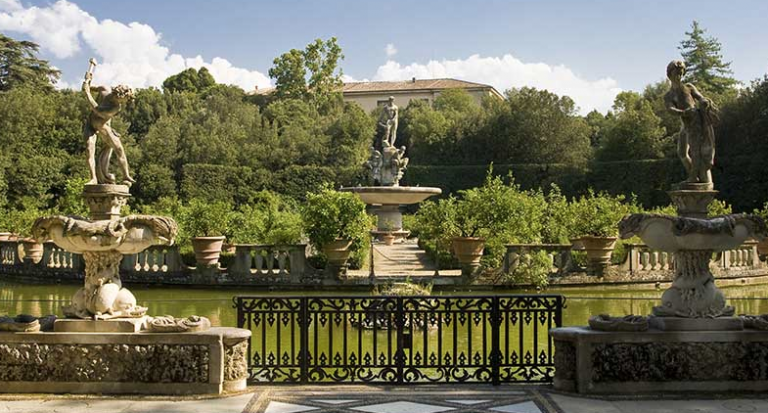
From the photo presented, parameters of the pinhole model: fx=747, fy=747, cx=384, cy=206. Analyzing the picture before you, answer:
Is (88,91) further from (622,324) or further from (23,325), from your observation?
(622,324)

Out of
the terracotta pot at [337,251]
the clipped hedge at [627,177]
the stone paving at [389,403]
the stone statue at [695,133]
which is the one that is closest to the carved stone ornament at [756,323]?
the stone paving at [389,403]

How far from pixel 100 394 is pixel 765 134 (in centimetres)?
3100

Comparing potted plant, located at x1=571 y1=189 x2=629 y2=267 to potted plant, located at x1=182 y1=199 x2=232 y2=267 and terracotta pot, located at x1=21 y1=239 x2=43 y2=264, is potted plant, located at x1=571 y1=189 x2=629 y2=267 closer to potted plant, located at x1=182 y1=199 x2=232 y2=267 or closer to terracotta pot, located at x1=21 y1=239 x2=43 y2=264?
potted plant, located at x1=182 y1=199 x2=232 y2=267

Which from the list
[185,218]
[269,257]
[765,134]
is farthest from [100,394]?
[765,134]

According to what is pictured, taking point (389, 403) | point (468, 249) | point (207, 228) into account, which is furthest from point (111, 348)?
point (207, 228)

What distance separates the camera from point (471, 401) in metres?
5.89

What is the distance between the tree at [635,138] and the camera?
34.0 m

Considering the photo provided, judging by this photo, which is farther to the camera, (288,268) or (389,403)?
(288,268)

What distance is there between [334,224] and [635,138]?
23.4 metres

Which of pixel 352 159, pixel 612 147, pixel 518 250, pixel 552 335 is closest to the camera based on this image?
pixel 552 335

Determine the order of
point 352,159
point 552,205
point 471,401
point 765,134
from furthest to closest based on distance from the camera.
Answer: point 352,159
point 765,134
point 552,205
point 471,401

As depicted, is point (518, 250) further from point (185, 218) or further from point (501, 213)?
point (185, 218)

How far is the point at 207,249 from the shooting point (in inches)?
604

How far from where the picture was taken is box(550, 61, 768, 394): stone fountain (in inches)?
238
